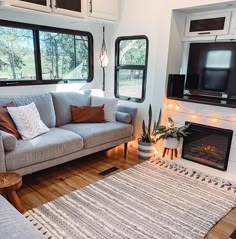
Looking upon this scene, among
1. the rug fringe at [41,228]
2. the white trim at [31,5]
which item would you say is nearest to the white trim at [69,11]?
the white trim at [31,5]

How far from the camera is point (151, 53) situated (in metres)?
3.37

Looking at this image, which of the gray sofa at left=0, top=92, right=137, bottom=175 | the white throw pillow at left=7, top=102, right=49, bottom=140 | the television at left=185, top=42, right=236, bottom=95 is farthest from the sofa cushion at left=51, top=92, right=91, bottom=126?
the television at left=185, top=42, right=236, bottom=95

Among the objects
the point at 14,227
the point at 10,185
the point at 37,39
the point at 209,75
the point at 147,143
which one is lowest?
the point at 147,143

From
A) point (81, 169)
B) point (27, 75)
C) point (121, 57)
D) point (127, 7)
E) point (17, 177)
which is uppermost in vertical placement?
point (127, 7)

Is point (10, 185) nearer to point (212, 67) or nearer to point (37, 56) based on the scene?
point (37, 56)

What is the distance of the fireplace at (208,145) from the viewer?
2.82 meters

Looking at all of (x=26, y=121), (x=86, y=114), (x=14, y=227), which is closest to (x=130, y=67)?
(x=86, y=114)

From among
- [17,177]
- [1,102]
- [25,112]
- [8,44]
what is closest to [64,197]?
[17,177]

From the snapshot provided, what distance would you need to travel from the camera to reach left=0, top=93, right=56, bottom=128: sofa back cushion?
283 centimetres

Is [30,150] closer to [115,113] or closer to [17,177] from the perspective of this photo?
[17,177]

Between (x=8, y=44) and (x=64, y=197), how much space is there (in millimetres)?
2136

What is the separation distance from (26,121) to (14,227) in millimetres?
1566

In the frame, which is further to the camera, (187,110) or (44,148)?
(187,110)

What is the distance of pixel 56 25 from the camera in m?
3.34
